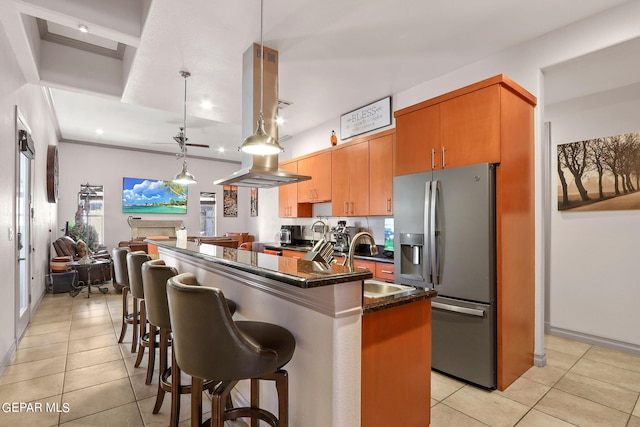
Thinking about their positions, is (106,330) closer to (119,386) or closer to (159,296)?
(119,386)

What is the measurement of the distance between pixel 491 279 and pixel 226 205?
819cm

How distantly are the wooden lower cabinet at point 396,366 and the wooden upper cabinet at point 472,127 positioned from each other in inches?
54.5

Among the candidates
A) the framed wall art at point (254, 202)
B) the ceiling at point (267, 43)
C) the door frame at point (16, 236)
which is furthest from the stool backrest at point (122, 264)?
the framed wall art at point (254, 202)

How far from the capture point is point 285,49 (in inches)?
123

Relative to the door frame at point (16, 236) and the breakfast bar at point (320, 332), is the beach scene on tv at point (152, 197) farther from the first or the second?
the breakfast bar at point (320, 332)

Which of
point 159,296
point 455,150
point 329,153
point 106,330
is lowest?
point 106,330

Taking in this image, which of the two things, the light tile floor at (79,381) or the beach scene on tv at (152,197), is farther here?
the beach scene on tv at (152,197)

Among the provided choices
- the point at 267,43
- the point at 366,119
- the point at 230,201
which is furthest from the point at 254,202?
the point at 267,43

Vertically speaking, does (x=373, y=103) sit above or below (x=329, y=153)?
above

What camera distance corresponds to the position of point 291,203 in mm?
5715

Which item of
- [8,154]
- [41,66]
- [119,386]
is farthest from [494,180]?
[41,66]

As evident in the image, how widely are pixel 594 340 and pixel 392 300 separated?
3226 mm

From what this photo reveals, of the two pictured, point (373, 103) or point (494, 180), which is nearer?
point (494, 180)

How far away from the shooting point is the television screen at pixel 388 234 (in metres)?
4.27
